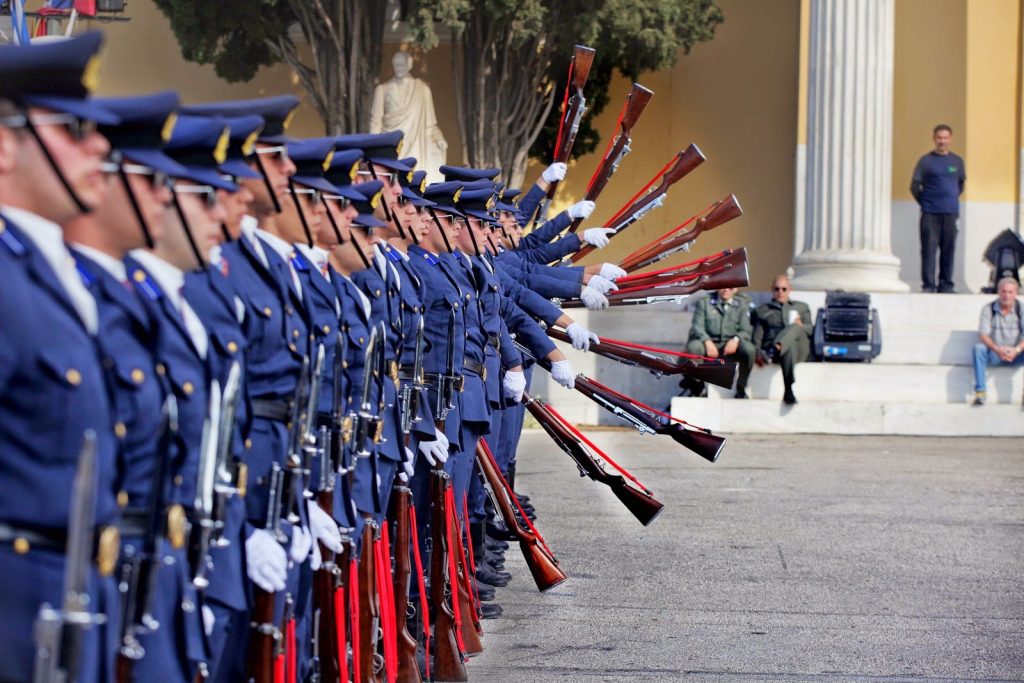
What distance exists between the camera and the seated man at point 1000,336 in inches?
590

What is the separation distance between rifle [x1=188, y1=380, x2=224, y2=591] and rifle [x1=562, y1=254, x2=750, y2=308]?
5669 mm

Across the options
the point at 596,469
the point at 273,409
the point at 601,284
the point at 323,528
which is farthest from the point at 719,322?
the point at 273,409

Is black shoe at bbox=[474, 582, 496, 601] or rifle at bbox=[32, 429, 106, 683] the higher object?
rifle at bbox=[32, 429, 106, 683]

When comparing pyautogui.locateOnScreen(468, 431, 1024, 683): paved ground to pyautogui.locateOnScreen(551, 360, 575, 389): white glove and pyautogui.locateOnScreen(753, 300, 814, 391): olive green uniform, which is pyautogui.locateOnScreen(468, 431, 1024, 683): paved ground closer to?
pyautogui.locateOnScreen(551, 360, 575, 389): white glove

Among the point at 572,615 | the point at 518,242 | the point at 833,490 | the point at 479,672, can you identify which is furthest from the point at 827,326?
the point at 479,672

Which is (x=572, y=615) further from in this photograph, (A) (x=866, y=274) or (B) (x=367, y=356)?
(A) (x=866, y=274)

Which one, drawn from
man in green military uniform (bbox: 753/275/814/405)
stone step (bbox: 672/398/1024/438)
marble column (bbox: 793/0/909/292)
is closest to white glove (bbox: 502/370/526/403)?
stone step (bbox: 672/398/1024/438)

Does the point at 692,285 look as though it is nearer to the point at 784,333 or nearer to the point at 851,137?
the point at 784,333

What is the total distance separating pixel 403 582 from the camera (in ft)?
17.7

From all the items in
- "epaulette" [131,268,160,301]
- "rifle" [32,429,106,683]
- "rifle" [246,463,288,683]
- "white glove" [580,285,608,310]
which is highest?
"epaulette" [131,268,160,301]

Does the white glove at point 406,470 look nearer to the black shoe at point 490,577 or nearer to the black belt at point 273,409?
Answer: the black belt at point 273,409

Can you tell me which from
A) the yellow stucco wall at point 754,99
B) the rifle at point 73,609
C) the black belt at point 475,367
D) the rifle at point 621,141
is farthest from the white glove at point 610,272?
the yellow stucco wall at point 754,99

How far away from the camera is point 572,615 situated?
23.2 feet

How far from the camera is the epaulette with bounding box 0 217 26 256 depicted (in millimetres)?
2807
